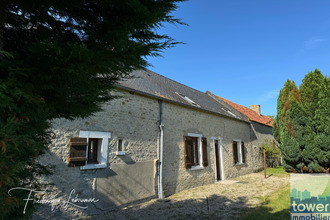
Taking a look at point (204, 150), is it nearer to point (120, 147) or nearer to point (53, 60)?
point (120, 147)

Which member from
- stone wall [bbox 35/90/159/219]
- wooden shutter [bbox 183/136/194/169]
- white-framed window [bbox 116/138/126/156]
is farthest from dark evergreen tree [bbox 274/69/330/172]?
white-framed window [bbox 116/138/126/156]

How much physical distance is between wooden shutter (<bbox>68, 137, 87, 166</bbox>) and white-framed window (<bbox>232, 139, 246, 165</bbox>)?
9.84 meters

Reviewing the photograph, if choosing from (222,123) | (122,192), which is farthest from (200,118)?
(122,192)

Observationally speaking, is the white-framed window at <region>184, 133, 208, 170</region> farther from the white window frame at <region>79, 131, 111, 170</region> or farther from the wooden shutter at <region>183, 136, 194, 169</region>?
the white window frame at <region>79, 131, 111, 170</region>

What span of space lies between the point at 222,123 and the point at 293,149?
4.45m

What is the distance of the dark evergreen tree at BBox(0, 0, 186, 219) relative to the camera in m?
1.56

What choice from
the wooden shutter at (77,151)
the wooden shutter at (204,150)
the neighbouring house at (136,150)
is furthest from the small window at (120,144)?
the wooden shutter at (204,150)

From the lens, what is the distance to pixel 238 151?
521 inches

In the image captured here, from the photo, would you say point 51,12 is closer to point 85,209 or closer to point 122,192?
point 85,209

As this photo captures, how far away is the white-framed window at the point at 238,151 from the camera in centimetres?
1281

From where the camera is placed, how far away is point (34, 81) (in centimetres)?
173

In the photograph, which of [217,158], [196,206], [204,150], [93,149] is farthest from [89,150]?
[217,158]

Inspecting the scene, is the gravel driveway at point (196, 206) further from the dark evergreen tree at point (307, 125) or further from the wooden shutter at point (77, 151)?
the dark evergreen tree at point (307, 125)

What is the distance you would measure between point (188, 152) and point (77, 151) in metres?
5.00
